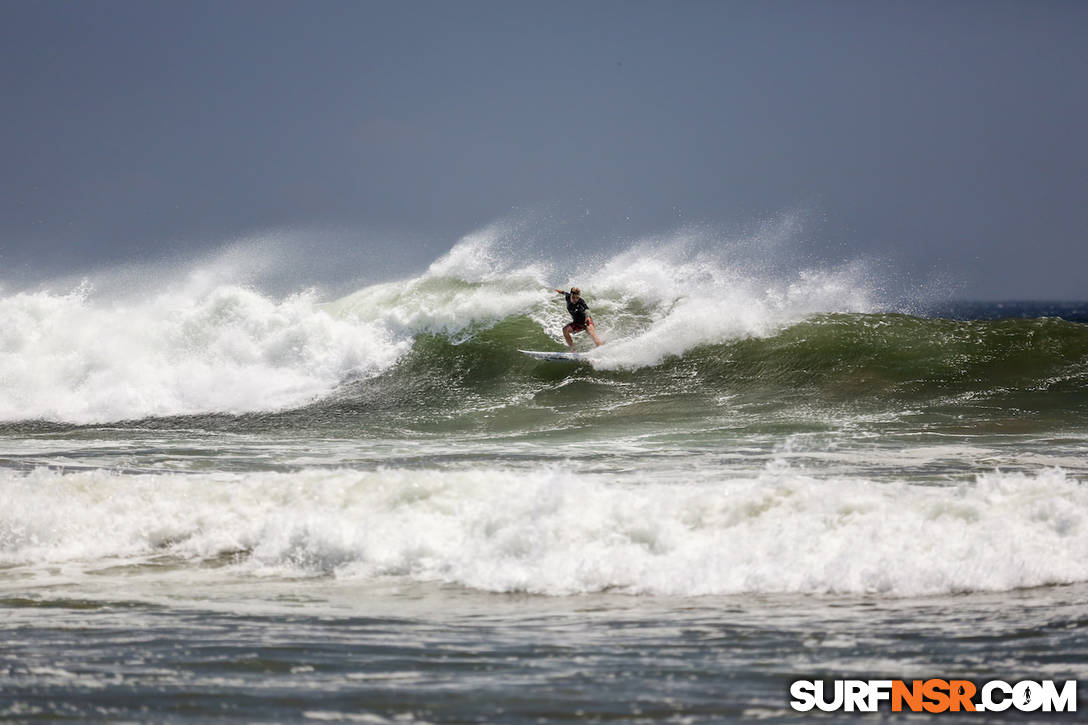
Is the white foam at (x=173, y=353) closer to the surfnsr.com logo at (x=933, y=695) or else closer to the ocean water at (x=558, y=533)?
the ocean water at (x=558, y=533)

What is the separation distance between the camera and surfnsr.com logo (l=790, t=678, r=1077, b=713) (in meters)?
4.42

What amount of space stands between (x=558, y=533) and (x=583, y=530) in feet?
0.62

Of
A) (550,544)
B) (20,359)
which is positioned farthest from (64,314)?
(550,544)

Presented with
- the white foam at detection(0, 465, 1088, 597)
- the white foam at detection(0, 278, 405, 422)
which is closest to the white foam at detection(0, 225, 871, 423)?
the white foam at detection(0, 278, 405, 422)

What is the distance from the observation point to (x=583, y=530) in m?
7.92

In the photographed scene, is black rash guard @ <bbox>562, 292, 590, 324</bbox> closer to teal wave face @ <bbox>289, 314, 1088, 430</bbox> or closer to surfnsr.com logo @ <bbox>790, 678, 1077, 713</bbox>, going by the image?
teal wave face @ <bbox>289, 314, 1088, 430</bbox>

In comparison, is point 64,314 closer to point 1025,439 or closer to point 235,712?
point 1025,439

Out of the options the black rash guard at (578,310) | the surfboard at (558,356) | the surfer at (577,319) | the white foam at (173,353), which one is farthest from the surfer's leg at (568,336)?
the white foam at (173,353)

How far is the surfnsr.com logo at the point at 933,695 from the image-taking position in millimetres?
4422

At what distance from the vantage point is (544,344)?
20.0 metres

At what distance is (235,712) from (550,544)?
3565mm

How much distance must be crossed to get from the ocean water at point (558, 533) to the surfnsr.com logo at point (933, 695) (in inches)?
4.6

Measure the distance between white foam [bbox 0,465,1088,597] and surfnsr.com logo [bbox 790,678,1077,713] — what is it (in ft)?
6.56

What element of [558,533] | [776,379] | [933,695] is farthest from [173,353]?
[933,695]
